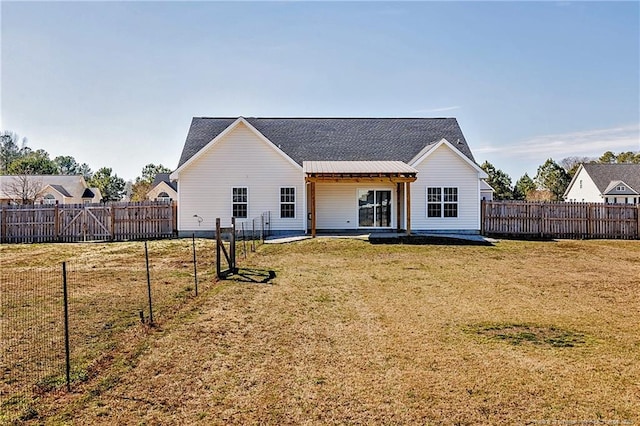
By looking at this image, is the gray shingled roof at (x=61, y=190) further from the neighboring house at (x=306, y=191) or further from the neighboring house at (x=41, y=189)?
the neighboring house at (x=306, y=191)

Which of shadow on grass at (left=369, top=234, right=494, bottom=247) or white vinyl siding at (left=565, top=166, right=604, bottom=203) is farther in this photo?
white vinyl siding at (left=565, top=166, right=604, bottom=203)

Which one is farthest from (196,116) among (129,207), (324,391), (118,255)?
(324,391)

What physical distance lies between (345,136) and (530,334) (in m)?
20.1

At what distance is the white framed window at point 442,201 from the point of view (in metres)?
22.2

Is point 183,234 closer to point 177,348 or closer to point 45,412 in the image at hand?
point 177,348

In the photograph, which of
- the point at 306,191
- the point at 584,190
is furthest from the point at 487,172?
the point at 306,191

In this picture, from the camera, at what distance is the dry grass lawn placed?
429cm

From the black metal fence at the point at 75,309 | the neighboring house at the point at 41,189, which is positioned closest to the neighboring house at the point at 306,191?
the black metal fence at the point at 75,309

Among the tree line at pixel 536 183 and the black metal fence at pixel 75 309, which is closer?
the black metal fence at pixel 75 309

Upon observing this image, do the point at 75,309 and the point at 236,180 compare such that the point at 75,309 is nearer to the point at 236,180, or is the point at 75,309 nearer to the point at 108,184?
the point at 236,180

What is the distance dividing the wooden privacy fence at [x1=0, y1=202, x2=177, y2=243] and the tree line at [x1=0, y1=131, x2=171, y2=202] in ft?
113

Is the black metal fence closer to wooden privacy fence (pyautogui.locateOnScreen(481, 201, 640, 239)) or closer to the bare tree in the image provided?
wooden privacy fence (pyautogui.locateOnScreen(481, 201, 640, 239))

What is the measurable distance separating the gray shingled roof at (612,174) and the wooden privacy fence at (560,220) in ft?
86.8

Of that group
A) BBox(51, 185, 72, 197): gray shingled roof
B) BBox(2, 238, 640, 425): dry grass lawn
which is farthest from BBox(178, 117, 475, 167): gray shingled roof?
BBox(51, 185, 72, 197): gray shingled roof
